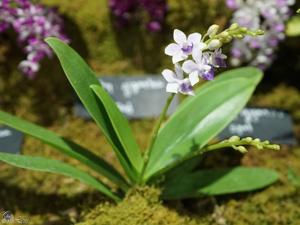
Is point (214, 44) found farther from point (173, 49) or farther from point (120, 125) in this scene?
point (120, 125)

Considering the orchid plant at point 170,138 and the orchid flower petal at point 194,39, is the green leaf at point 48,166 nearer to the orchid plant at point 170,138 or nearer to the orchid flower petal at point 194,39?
the orchid plant at point 170,138

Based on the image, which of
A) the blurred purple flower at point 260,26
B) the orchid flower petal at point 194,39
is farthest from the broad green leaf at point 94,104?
the blurred purple flower at point 260,26

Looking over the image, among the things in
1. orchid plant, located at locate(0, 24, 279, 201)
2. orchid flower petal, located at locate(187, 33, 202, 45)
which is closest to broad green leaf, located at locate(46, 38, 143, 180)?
orchid plant, located at locate(0, 24, 279, 201)

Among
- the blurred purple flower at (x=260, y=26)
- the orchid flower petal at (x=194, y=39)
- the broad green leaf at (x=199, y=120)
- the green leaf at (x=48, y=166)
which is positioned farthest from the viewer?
the blurred purple flower at (x=260, y=26)

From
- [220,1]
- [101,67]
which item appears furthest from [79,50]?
[220,1]

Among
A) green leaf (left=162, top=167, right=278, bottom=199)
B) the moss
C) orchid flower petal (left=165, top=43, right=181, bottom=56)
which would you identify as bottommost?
the moss

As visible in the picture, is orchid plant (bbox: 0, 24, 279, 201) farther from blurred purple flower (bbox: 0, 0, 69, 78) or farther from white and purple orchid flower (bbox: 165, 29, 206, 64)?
blurred purple flower (bbox: 0, 0, 69, 78)

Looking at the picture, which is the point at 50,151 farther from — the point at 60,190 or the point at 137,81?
the point at 137,81
